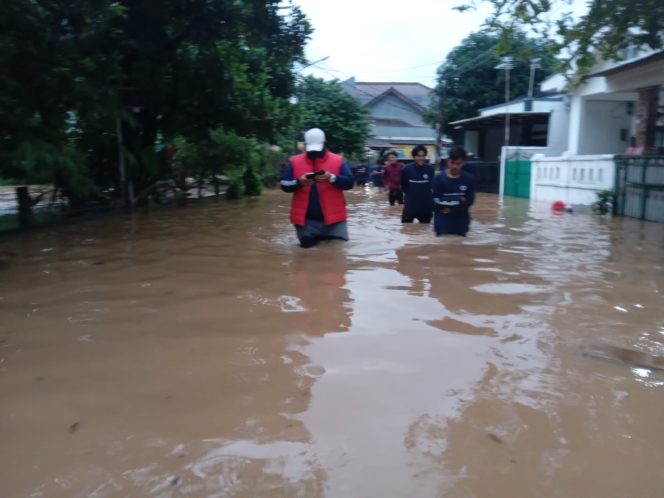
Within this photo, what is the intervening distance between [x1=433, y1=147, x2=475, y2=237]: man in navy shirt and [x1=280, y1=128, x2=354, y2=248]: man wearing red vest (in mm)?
1234

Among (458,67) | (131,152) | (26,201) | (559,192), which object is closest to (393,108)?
(458,67)

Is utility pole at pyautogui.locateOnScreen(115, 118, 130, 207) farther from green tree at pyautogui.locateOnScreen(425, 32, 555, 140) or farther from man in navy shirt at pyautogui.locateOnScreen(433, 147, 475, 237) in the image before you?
green tree at pyautogui.locateOnScreen(425, 32, 555, 140)

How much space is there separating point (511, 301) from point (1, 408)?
3866mm

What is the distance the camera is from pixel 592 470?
261 cm

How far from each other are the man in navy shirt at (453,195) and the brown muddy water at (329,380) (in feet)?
3.37

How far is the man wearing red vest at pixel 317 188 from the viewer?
6980 mm

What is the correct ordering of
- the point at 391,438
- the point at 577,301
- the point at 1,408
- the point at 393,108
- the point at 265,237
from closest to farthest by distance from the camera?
1. the point at 391,438
2. the point at 1,408
3. the point at 577,301
4. the point at 265,237
5. the point at 393,108

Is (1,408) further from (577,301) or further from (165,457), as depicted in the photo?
(577,301)

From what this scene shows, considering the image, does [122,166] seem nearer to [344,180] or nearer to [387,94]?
[344,180]

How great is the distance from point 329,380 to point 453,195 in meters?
4.64

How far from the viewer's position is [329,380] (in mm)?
3564

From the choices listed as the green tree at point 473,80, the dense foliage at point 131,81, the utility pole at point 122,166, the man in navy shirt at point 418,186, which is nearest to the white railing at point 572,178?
the man in navy shirt at point 418,186

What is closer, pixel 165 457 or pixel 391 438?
pixel 165 457

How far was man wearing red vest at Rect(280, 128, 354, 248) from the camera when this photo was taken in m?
6.98
